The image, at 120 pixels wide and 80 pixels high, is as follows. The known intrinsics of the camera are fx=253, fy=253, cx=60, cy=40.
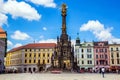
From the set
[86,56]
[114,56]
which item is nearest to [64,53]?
[86,56]

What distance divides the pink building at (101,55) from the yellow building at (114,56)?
1.74 metres

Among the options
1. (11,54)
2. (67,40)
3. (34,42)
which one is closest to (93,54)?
(67,40)

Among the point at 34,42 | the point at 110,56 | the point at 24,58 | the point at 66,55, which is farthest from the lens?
the point at 34,42

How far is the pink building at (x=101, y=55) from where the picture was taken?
11079 cm

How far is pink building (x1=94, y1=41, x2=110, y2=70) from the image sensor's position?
111 metres

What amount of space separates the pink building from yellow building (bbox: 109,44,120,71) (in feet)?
5.72

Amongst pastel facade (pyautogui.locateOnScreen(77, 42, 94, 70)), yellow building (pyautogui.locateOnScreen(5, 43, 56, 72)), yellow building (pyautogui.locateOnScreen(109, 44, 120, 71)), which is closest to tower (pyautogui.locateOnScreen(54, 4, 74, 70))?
pastel facade (pyautogui.locateOnScreen(77, 42, 94, 70))

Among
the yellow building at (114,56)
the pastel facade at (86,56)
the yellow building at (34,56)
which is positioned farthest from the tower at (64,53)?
the yellow building at (34,56)

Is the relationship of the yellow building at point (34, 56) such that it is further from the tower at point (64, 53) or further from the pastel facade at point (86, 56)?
the tower at point (64, 53)

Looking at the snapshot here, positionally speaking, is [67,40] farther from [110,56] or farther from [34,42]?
[34,42]

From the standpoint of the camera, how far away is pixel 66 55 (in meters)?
85.9

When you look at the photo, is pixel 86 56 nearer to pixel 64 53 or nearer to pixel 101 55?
pixel 101 55

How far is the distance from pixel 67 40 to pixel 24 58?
44969 millimetres

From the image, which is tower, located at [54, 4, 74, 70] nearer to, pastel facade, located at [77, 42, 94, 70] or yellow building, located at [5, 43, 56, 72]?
pastel facade, located at [77, 42, 94, 70]
